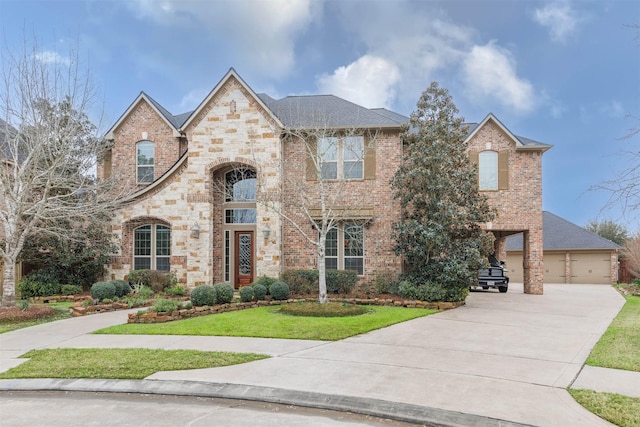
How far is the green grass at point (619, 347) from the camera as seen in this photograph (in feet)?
22.6

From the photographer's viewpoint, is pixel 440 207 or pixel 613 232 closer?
pixel 440 207

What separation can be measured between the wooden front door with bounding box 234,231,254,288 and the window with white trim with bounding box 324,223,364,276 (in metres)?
3.07

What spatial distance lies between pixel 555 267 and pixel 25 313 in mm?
28422

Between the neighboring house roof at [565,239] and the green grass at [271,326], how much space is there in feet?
66.7

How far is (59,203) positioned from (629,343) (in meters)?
15.0

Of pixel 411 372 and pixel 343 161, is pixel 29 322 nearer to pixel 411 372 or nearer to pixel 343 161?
pixel 411 372

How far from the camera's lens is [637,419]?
15.0ft

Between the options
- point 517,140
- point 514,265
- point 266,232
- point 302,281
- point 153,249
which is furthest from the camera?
point 514,265

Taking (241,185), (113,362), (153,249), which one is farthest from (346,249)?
(113,362)

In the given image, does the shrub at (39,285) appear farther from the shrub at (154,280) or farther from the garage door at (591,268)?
the garage door at (591,268)

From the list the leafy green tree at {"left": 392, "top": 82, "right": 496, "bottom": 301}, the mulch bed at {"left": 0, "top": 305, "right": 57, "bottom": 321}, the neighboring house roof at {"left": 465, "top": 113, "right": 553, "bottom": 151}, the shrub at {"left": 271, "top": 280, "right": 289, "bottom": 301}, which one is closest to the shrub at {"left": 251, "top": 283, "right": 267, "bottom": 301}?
the shrub at {"left": 271, "top": 280, "right": 289, "bottom": 301}

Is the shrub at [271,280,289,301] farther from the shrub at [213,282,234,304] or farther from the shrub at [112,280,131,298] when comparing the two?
the shrub at [112,280,131,298]

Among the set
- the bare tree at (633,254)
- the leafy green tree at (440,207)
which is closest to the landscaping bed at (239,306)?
the leafy green tree at (440,207)

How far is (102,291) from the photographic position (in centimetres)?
1308
